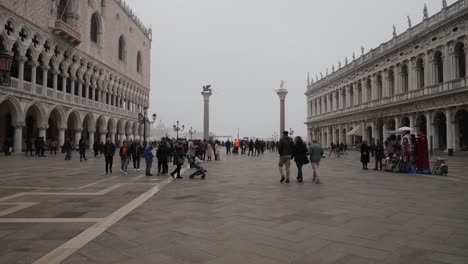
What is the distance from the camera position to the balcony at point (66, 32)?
92.4 feet

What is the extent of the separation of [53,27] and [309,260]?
32.4m

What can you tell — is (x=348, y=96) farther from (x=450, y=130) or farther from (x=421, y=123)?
(x=450, y=130)

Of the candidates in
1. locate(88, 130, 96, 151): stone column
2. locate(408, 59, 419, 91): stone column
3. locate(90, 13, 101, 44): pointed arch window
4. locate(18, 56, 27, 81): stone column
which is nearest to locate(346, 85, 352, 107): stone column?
locate(408, 59, 419, 91): stone column

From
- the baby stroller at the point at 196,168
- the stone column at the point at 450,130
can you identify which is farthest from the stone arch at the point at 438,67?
the baby stroller at the point at 196,168

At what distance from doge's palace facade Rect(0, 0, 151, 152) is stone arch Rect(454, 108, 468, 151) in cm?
3565

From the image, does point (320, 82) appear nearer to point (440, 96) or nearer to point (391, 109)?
point (391, 109)

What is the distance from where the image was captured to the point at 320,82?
188 feet

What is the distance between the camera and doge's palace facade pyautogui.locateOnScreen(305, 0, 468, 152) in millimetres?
26609

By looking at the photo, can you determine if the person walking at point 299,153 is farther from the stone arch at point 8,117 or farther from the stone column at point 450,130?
Result: the stone column at point 450,130

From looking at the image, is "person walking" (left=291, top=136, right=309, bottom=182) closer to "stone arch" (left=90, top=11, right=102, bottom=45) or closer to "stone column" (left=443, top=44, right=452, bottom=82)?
"stone column" (left=443, top=44, right=452, bottom=82)

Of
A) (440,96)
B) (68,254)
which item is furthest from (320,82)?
(68,254)

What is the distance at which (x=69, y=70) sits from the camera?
32.1 meters

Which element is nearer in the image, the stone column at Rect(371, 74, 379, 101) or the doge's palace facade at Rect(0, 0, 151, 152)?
Result: the doge's palace facade at Rect(0, 0, 151, 152)

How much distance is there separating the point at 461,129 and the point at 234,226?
30.6m
